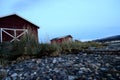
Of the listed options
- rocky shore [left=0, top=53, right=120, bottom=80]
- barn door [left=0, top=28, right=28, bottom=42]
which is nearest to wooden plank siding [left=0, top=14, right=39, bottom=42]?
barn door [left=0, top=28, right=28, bottom=42]

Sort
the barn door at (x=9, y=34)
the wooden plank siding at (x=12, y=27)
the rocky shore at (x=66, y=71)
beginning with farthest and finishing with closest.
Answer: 1. the wooden plank siding at (x=12, y=27)
2. the barn door at (x=9, y=34)
3. the rocky shore at (x=66, y=71)

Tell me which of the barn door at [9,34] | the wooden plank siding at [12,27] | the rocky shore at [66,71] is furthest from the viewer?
the wooden plank siding at [12,27]

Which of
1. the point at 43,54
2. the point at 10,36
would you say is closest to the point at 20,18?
the point at 10,36

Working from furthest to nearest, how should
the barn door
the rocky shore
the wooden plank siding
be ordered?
the wooden plank siding → the barn door → the rocky shore

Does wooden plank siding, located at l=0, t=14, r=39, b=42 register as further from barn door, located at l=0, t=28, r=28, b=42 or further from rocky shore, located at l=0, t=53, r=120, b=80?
rocky shore, located at l=0, t=53, r=120, b=80

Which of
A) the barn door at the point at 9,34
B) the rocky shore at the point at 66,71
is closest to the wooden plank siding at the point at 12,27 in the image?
the barn door at the point at 9,34

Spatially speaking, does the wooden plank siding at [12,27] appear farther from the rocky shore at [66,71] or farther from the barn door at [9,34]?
the rocky shore at [66,71]

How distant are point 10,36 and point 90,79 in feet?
42.0

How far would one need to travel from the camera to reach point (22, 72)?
18.3 feet

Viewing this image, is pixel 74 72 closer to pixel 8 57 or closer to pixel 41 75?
pixel 41 75

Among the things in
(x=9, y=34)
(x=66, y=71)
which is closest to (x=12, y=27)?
(x=9, y=34)

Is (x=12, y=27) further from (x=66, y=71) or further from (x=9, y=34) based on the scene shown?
(x=66, y=71)

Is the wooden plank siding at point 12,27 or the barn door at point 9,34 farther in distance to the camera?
the wooden plank siding at point 12,27

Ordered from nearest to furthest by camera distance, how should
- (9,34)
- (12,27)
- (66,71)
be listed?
(66,71) < (9,34) < (12,27)
